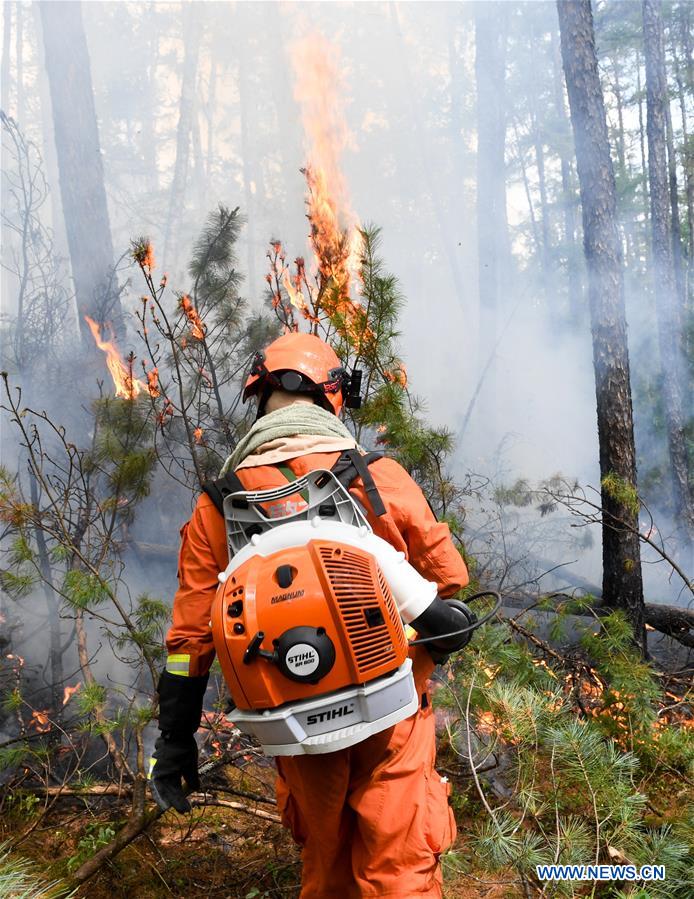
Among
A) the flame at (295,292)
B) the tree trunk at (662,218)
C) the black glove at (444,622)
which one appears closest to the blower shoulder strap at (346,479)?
the black glove at (444,622)

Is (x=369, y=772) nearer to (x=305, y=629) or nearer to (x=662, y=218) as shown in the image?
(x=305, y=629)

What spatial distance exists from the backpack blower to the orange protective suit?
9.4 inches

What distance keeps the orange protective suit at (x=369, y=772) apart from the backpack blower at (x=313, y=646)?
239mm

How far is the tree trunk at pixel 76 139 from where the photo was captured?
6.66 metres

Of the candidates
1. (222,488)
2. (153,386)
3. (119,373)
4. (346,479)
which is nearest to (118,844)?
(222,488)

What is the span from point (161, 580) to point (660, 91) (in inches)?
362

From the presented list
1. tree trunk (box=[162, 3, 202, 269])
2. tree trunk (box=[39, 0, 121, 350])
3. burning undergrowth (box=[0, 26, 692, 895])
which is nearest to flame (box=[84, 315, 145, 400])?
burning undergrowth (box=[0, 26, 692, 895])

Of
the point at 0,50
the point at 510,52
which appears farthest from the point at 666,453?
the point at 0,50

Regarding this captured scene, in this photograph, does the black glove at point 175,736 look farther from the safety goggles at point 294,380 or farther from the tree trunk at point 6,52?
the tree trunk at point 6,52

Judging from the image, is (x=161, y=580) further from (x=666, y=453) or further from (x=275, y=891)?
(x=666, y=453)

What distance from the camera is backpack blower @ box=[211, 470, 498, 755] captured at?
1536 mm

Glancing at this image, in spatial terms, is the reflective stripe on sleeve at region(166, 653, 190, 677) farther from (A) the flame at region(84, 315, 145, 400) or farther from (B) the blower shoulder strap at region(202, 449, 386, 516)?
(A) the flame at region(84, 315, 145, 400)

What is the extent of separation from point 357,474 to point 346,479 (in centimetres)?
4

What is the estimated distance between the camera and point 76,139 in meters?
6.78
